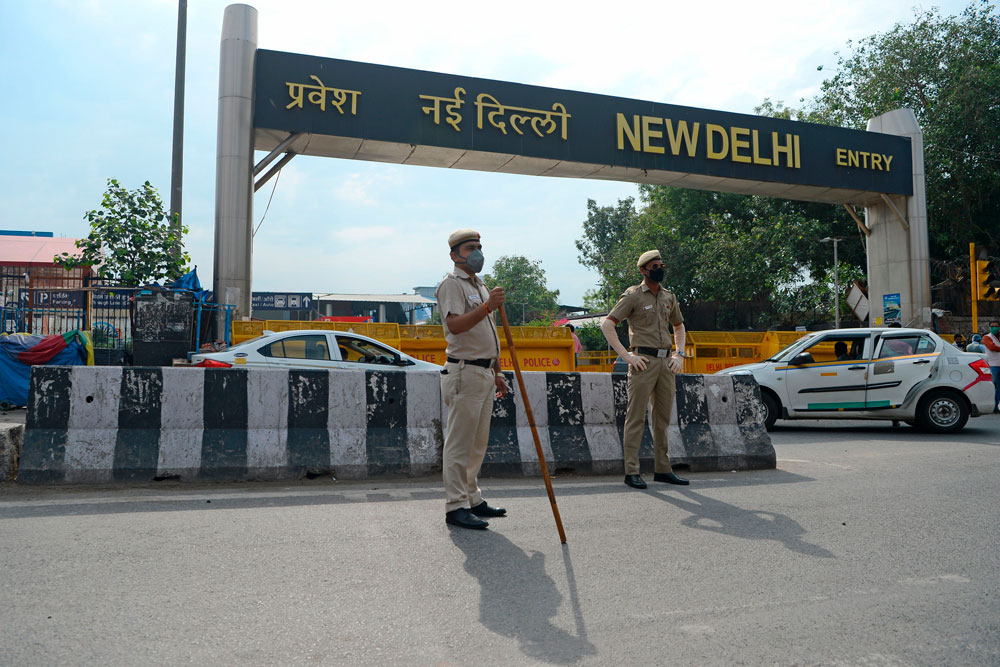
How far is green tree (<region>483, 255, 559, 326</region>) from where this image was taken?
87562mm

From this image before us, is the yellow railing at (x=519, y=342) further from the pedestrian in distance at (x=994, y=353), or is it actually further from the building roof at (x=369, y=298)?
the building roof at (x=369, y=298)

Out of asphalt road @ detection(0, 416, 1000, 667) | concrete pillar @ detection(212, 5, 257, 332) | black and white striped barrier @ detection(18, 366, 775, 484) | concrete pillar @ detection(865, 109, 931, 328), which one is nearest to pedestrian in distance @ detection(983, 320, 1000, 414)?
concrete pillar @ detection(865, 109, 931, 328)

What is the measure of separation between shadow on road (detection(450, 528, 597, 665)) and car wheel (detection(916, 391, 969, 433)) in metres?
8.20

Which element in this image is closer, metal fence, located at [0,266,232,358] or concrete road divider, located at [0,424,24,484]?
concrete road divider, located at [0,424,24,484]

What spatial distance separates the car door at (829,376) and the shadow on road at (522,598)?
Answer: 7.74 m

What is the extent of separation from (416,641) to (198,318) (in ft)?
35.8

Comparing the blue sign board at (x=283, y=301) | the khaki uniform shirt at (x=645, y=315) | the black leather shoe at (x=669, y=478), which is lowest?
the black leather shoe at (x=669, y=478)

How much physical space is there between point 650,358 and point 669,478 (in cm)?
98

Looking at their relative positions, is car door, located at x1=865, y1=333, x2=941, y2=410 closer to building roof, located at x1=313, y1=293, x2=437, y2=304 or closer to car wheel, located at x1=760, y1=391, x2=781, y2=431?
car wheel, located at x1=760, y1=391, x2=781, y2=431

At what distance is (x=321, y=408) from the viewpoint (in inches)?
226

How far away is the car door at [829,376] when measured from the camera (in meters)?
10.1

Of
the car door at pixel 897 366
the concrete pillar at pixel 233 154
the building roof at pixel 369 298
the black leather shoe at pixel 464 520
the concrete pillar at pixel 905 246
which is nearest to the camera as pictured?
the black leather shoe at pixel 464 520

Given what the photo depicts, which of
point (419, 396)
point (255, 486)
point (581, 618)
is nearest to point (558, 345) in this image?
point (419, 396)

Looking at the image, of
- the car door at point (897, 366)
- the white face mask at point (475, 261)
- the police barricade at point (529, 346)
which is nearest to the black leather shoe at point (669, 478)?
the white face mask at point (475, 261)
